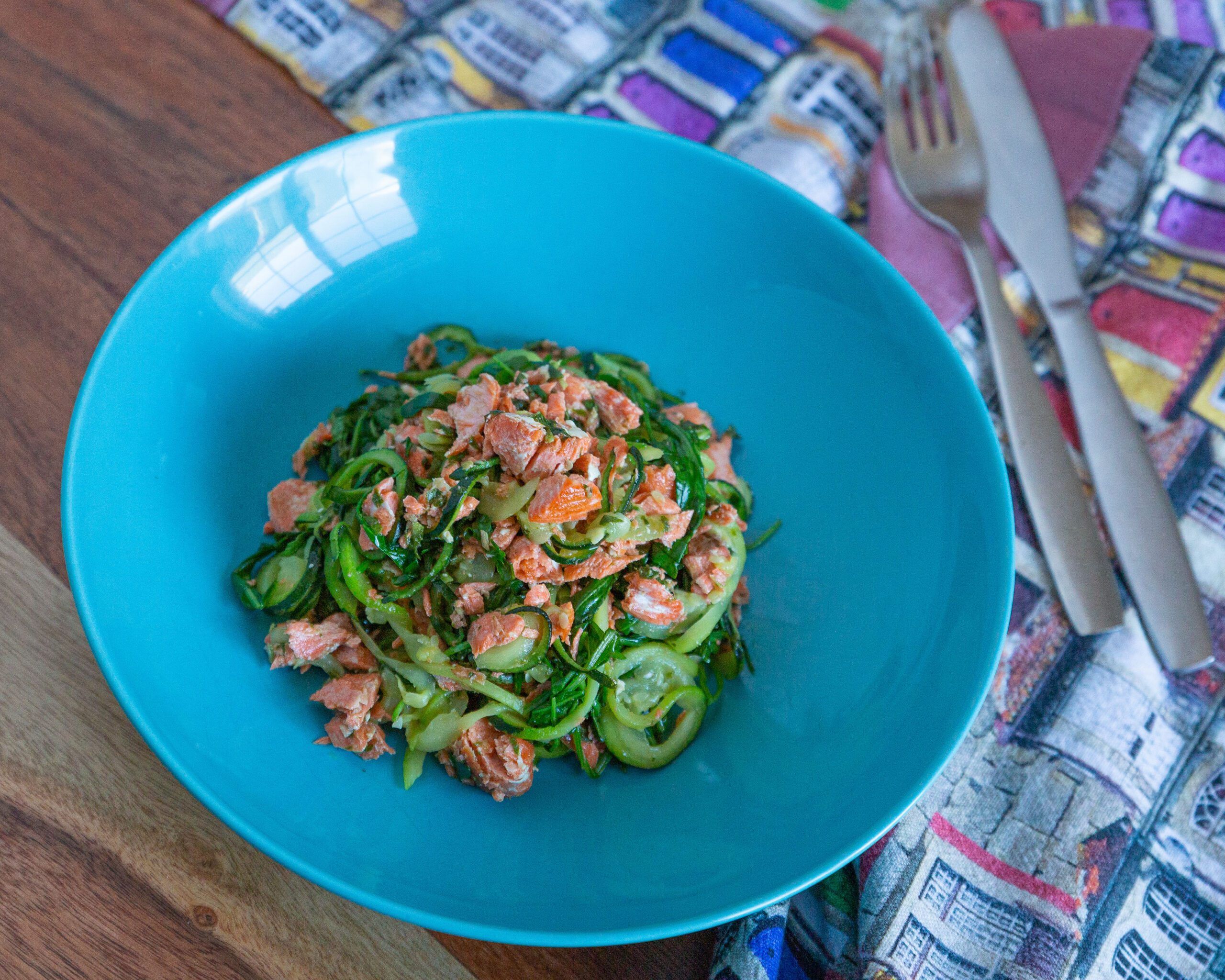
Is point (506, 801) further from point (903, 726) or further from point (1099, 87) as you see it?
point (1099, 87)

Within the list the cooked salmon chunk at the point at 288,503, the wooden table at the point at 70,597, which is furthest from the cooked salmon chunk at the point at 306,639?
the wooden table at the point at 70,597

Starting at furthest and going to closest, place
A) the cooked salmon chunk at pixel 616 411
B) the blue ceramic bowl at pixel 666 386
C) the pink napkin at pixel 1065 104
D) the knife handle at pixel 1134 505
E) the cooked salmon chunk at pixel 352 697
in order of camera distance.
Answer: the pink napkin at pixel 1065 104 < the knife handle at pixel 1134 505 < the cooked salmon chunk at pixel 616 411 < the cooked salmon chunk at pixel 352 697 < the blue ceramic bowl at pixel 666 386

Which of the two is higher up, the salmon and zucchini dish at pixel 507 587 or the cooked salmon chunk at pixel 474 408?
the cooked salmon chunk at pixel 474 408

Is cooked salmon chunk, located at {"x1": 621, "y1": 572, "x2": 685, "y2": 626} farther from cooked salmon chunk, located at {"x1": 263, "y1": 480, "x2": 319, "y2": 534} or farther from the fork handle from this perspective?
the fork handle

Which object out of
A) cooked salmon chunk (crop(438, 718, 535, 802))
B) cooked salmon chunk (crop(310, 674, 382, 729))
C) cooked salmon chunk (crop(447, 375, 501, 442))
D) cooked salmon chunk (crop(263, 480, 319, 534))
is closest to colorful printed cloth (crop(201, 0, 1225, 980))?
cooked salmon chunk (crop(438, 718, 535, 802))

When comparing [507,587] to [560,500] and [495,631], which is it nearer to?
[495,631]

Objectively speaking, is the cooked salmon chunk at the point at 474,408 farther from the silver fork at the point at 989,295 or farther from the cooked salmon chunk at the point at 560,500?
the silver fork at the point at 989,295

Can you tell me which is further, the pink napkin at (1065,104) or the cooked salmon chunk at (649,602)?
the pink napkin at (1065,104)

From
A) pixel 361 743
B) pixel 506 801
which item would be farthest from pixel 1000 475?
pixel 361 743
